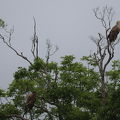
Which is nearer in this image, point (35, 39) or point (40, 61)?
point (40, 61)

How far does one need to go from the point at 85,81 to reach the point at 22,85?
4.19m

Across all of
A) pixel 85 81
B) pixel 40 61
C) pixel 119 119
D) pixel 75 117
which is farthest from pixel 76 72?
pixel 119 119

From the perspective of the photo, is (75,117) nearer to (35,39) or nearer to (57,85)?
(57,85)

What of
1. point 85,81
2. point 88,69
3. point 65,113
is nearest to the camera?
point 65,113

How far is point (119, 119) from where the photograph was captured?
14.3m

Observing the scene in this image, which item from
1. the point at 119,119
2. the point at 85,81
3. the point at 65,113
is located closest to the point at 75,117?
the point at 65,113

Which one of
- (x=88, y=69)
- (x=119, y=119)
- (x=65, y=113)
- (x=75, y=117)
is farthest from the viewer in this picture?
(x=88, y=69)

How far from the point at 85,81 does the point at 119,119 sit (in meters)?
8.25

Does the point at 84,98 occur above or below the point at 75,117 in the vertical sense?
above

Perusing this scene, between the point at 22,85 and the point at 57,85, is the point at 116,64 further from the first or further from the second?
the point at 22,85

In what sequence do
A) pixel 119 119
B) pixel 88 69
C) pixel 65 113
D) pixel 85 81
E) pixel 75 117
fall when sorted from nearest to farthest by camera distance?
pixel 119 119, pixel 75 117, pixel 65 113, pixel 85 81, pixel 88 69

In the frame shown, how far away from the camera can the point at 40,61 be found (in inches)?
863

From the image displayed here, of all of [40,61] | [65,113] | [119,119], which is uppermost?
[40,61]

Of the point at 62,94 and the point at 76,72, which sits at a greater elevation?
the point at 76,72
